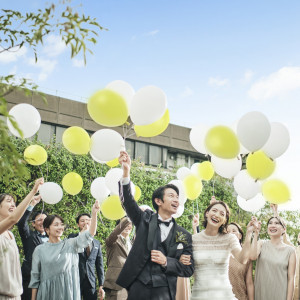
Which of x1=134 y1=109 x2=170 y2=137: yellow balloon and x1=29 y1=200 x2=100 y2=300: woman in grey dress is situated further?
x1=134 y1=109 x2=170 y2=137: yellow balloon

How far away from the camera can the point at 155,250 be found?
3469mm

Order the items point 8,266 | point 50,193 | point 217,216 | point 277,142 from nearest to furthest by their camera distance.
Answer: point 8,266 → point 217,216 → point 277,142 → point 50,193

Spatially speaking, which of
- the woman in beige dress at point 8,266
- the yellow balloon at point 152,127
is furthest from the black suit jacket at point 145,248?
the yellow balloon at point 152,127

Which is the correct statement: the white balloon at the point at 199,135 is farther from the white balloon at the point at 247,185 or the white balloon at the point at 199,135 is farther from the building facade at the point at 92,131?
the building facade at the point at 92,131

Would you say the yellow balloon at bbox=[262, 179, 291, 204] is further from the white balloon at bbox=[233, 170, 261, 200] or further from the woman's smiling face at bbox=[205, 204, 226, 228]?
the woman's smiling face at bbox=[205, 204, 226, 228]

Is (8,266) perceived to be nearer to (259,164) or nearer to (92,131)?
(259,164)

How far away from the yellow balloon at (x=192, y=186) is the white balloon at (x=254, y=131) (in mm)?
1797

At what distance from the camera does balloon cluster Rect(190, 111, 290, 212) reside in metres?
4.60

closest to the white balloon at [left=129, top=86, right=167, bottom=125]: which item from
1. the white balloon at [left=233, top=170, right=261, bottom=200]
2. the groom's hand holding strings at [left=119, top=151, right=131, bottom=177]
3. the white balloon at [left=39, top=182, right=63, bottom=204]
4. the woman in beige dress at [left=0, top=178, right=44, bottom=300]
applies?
the groom's hand holding strings at [left=119, top=151, right=131, bottom=177]

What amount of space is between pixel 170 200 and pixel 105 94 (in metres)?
1.26

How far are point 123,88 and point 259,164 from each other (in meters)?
1.86

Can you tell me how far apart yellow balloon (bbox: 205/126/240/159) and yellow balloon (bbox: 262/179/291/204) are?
46.8 inches

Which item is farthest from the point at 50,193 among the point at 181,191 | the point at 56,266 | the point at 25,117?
the point at 181,191

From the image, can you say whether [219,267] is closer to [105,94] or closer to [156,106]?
[156,106]
